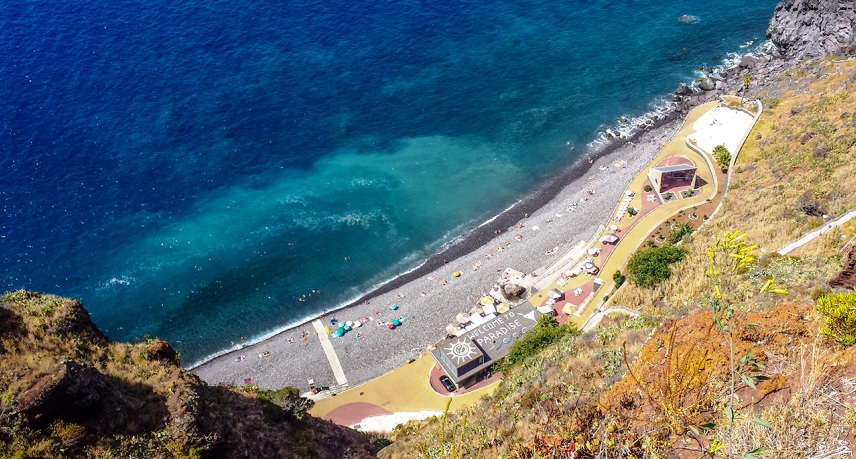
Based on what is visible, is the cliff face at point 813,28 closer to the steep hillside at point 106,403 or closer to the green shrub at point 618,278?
the green shrub at point 618,278

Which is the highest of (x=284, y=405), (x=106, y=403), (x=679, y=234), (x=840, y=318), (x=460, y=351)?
(x=840, y=318)

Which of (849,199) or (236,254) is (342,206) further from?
(849,199)

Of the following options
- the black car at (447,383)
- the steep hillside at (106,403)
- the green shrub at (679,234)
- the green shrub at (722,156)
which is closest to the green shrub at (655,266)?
the green shrub at (679,234)

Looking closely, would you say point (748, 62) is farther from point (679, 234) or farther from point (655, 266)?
point (655, 266)

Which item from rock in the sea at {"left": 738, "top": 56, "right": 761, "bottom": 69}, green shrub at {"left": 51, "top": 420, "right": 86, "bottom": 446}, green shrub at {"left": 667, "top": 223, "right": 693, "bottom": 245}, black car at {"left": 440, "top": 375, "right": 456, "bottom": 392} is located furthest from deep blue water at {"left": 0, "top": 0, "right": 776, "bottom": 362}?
green shrub at {"left": 51, "top": 420, "right": 86, "bottom": 446}

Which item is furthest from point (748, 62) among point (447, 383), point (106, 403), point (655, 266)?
point (106, 403)

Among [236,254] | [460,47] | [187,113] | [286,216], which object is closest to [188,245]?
[236,254]
